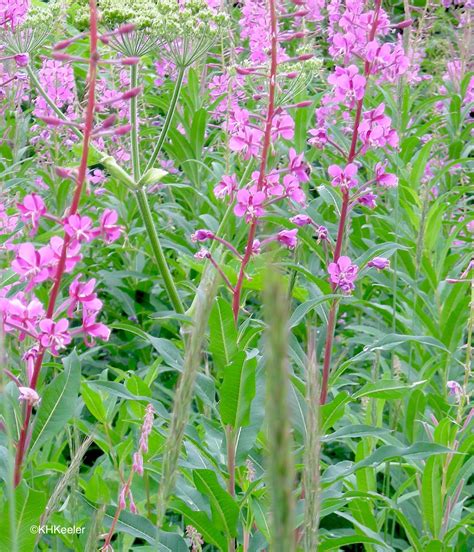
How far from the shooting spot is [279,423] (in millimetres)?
549

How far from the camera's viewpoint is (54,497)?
116 centimetres

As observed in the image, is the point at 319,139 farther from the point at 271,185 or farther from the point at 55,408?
the point at 55,408

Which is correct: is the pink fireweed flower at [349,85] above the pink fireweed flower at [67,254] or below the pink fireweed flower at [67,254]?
above

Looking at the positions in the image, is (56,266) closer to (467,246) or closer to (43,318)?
(43,318)

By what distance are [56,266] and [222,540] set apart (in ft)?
2.60

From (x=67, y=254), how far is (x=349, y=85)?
1.28 m

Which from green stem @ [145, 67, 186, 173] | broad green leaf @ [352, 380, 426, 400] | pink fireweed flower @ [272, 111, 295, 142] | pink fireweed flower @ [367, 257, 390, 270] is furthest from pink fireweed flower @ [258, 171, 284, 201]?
broad green leaf @ [352, 380, 426, 400]

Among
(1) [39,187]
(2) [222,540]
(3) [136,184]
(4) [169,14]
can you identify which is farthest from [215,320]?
(1) [39,187]

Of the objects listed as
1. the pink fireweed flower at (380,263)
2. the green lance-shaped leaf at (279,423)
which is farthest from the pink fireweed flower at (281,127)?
the green lance-shaped leaf at (279,423)

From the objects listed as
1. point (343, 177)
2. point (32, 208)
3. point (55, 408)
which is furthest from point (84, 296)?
point (343, 177)

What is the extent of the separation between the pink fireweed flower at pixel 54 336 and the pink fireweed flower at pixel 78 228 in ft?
0.49

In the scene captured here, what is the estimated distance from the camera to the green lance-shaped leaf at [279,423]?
542mm

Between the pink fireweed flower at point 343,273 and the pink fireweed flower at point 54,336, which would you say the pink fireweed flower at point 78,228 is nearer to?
the pink fireweed flower at point 54,336

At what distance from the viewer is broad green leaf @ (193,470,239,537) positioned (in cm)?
173
